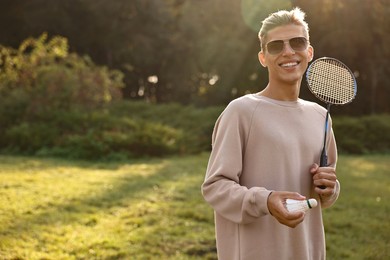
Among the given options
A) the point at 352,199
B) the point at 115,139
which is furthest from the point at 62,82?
the point at 352,199

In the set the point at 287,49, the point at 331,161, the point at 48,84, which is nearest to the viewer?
the point at 287,49

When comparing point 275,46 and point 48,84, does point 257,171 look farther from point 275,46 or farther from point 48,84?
point 48,84

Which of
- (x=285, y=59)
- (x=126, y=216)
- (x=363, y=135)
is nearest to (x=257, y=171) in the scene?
(x=285, y=59)

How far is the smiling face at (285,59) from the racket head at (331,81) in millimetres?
286

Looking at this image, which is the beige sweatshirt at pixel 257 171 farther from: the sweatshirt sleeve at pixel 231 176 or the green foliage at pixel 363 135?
the green foliage at pixel 363 135

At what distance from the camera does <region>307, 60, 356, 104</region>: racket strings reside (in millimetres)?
2598

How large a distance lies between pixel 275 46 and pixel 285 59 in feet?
0.23

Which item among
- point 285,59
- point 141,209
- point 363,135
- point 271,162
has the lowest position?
point 363,135

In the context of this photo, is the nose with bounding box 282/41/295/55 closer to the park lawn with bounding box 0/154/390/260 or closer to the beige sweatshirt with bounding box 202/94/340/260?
the beige sweatshirt with bounding box 202/94/340/260

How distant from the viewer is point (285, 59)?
2.27 m

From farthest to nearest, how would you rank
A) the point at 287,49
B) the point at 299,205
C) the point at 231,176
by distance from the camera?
1. the point at 287,49
2. the point at 231,176
3. the point at 299,205

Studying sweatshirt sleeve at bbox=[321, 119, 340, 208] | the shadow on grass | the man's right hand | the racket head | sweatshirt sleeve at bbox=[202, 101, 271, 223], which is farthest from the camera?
the shadow on grass

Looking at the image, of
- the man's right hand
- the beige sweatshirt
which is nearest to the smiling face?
the beige sweatshirt

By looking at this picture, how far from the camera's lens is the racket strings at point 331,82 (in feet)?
8.52
